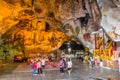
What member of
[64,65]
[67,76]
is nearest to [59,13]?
[64,65]

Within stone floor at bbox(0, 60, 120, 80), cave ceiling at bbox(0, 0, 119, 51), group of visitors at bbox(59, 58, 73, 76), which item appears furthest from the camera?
cave ceiling at bbox(0, 0, 119, 51)

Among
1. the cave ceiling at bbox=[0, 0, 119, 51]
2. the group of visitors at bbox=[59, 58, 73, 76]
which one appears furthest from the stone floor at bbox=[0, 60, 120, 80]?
the cave ceiling at bbox=[0, 0, 119, 51]

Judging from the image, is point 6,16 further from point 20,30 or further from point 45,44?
point 45,44

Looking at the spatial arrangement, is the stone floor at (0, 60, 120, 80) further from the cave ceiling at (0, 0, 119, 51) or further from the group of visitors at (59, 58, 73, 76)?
the cave ceiling at (0, 0, 119, 51)

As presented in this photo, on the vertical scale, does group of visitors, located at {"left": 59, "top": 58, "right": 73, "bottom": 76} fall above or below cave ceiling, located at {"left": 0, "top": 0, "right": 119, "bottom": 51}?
below

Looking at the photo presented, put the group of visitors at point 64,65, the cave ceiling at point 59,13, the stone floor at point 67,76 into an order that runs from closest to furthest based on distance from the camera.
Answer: the stone floor at point 67,76
the group of visitors at point 64,65
the cave ceiling at point 59,13

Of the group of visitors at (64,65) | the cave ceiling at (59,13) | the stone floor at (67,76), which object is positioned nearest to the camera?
the stone floor at (67,76)

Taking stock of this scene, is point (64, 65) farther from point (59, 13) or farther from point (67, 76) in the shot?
point (59, 13)

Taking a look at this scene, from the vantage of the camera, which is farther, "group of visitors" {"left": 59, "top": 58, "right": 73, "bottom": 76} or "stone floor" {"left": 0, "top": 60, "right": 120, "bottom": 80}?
"group of visitors" {"left": 59, "top": 58, "right": 73, "bottom": 76}

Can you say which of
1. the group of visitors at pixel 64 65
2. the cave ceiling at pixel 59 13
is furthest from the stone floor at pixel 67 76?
the cave ceiling at pixel 59 13

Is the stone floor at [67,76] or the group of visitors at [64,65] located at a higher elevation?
the group of visitors at [64,65]

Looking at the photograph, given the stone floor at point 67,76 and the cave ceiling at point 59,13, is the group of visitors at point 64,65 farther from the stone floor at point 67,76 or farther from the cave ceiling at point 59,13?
the cave ceiling at point 59,13

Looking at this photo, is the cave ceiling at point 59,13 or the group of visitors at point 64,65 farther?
the cave ceiling at point 59,13

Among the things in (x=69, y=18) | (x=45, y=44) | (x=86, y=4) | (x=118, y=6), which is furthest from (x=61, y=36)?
(x=118, y=6)
